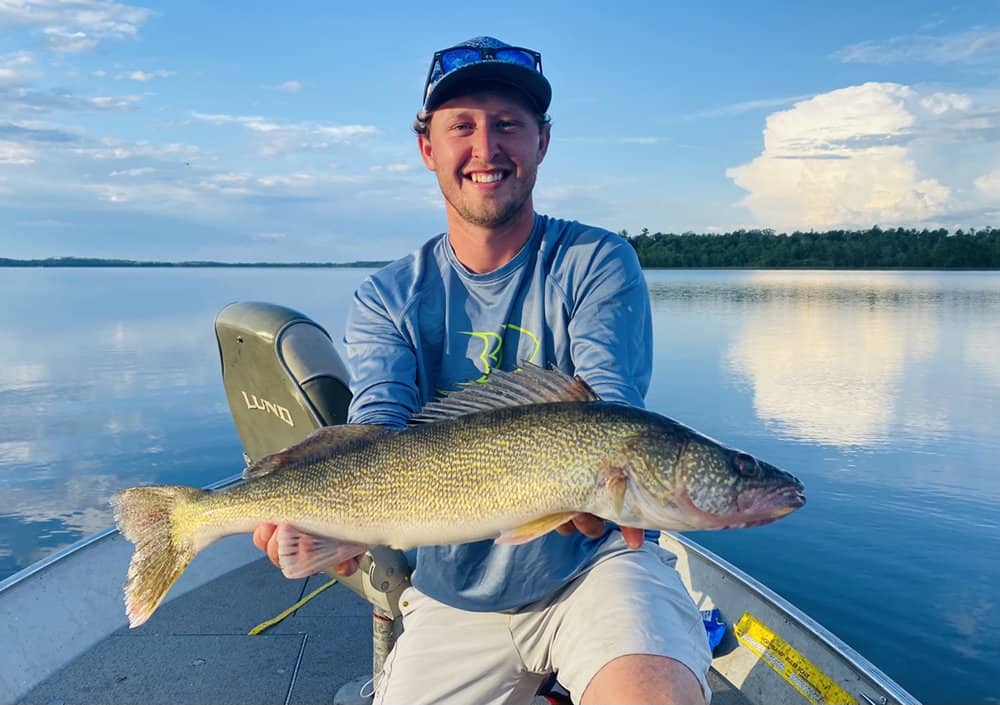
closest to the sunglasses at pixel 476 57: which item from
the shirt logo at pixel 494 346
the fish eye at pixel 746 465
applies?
the shirt logo at pixel 494 346

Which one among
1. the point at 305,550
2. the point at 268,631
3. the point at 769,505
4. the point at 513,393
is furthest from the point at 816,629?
the point at 268,631

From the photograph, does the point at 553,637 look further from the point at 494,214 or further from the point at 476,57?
the point at 476,57

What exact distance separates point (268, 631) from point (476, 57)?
3.68 metres

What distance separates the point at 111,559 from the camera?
15.7 feet

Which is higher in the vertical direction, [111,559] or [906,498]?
[111,559]

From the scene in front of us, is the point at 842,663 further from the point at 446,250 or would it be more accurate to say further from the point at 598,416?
the point at 446,250

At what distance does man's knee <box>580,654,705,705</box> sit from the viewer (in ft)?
7.45

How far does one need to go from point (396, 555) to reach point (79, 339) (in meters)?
28.2

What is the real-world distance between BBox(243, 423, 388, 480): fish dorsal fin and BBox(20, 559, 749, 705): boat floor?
185cm

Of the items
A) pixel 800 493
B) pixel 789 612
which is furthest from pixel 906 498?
pixel 800 493

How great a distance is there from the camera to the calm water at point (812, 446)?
23.4 ft

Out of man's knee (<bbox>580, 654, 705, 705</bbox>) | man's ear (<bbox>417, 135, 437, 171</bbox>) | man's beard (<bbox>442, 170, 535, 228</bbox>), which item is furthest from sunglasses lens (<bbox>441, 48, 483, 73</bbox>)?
man's knee (<bbox>580, 654, 705, 705</bbox>)

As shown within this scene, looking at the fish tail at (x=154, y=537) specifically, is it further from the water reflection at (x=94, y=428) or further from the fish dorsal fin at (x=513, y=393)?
the water reflection at (x=94, y=428)

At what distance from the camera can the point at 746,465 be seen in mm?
2393
